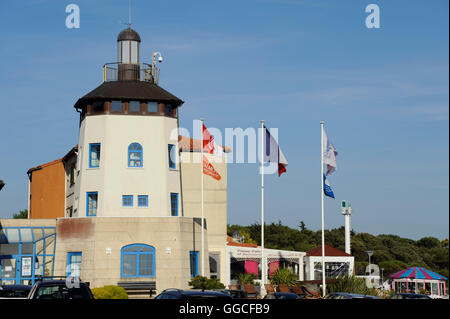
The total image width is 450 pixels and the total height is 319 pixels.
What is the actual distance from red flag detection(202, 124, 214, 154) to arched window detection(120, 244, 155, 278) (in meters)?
7.89

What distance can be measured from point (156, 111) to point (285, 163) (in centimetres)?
1120

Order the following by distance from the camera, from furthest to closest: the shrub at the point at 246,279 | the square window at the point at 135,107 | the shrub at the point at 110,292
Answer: the shrub at the point at 246,279, the square window at the point at 135,107, the shrub at the point at 110,292

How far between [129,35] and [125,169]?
30.4ft

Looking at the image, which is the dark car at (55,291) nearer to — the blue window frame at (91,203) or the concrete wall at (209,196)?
the blue window frame at (91,203)

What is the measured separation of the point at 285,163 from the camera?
43062 millimetres

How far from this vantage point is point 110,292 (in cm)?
4216

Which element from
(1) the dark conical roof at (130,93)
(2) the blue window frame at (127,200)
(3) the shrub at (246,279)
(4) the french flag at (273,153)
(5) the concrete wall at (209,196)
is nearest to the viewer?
(4) the french flag at (273,153)

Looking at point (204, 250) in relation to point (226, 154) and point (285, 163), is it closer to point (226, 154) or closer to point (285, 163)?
point (285, 163)

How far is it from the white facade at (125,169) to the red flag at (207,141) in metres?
5.80

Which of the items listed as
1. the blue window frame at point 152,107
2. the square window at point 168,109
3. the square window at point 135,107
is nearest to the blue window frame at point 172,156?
the square window at point 168,109

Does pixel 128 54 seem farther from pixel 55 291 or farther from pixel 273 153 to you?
pixel 55 291

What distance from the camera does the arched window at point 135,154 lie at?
49.3 m

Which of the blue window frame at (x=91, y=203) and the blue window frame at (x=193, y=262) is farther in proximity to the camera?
the blue window frame at (x=193, y=262)
